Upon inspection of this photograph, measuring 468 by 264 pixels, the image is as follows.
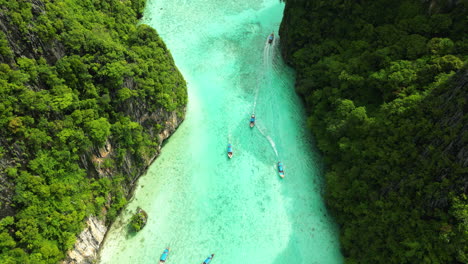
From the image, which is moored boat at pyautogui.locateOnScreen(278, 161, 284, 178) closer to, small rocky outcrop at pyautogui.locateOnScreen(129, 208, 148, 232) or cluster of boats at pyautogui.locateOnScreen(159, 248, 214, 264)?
cluster of boats at pyautogui.locateOnScreen(159, 248, 214, 264)

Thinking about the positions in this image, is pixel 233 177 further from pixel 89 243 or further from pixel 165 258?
pixel 89 243

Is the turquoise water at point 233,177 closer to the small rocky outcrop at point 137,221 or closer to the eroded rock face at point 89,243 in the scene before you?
the small rocky outcrop at point 137,221

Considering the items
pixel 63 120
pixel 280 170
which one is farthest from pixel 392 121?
pixel 63 120

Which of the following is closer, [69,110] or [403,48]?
[69,110]

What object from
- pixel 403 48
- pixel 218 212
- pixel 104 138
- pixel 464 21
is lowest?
pixel 218 212

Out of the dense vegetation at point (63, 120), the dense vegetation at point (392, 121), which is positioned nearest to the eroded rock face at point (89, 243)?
the dense vegetation at point (63, 120)

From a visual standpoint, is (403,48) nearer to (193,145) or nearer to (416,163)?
(416,163)

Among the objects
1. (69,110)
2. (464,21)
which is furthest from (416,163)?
(69,110)
